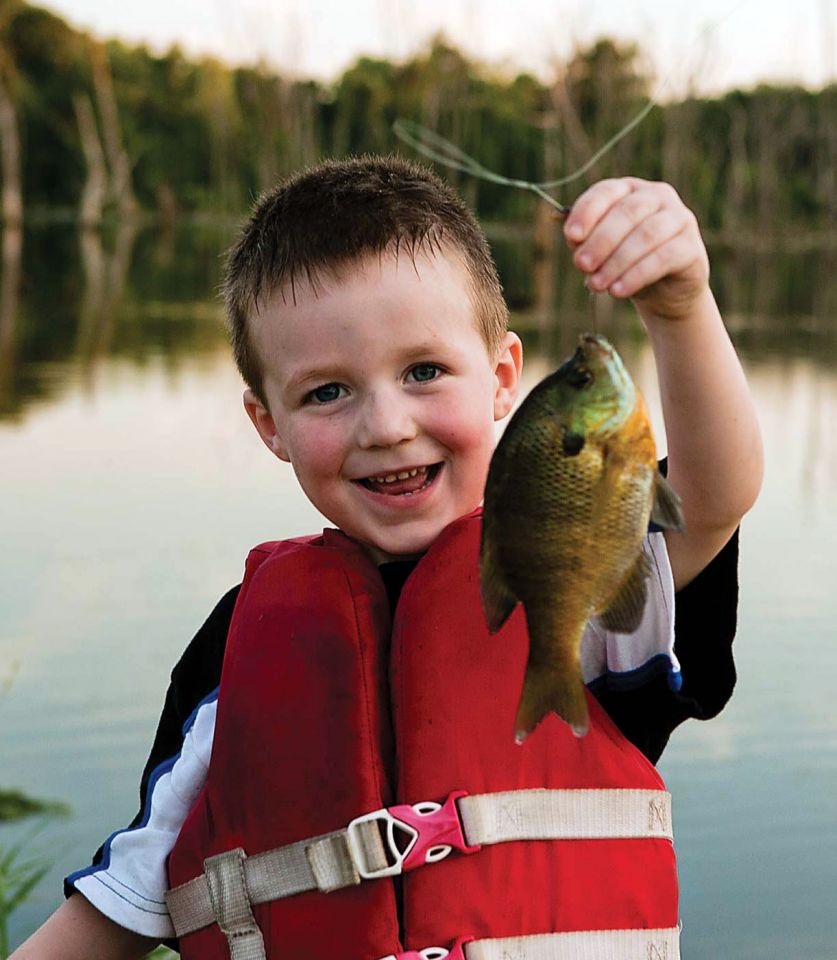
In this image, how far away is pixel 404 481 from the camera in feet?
9.29

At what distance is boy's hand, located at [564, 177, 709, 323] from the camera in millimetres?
2055

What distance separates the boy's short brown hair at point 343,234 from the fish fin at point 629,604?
33.6 inches

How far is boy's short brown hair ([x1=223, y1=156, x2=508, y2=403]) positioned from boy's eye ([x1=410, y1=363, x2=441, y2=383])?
16 centimetres

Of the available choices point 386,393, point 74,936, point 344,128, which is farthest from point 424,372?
point 344,128

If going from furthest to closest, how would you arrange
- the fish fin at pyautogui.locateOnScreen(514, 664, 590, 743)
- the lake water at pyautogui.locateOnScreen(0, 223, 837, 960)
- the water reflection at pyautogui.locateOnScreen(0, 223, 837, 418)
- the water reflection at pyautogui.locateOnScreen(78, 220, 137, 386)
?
the water reflection at pyautogui.locateOnScreen(78, 220, 137, 386) → the water reflection at pyautogui.locateOnScreen(0, 223, 837, 418) → the lake water at pyautogui.locateOnScreen(0, 223, 837, 960) → the fish fin at pyautogui.locateOnScreen(514, 664, 590, 743)

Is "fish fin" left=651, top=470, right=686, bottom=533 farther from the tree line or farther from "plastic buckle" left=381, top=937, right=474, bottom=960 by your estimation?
the tree line

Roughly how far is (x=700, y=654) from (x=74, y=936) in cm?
137

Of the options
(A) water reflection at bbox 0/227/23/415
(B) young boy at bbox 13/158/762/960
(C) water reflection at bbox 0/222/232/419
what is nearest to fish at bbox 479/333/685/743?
(B) young boy at bbox 13/158/762/960

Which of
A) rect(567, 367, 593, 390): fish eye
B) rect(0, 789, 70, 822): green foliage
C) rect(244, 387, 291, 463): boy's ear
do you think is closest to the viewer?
rect(567, 367, 593, 390): fish eye

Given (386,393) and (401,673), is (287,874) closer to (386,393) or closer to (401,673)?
(401,673)

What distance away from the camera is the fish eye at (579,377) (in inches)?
77.5

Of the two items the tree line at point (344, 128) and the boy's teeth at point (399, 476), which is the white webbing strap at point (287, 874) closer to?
the boy's teeth at point (399, 476)

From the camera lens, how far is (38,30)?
208 feet

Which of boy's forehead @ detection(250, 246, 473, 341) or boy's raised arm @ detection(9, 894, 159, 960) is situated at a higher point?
boy's forehead @ detection(250, 246, 473, 341)
